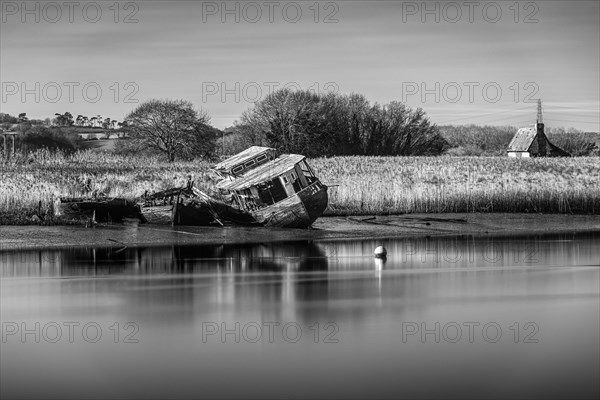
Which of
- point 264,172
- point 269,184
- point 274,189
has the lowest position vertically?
point 274,189

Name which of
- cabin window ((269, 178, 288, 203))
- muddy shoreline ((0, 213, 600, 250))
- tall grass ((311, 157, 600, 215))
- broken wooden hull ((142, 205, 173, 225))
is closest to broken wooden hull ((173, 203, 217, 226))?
broken wooden hull ((142, 205, 173, 225))

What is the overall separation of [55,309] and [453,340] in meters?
7.10

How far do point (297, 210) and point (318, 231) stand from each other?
1341 mm

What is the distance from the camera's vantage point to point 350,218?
3186 centimetres

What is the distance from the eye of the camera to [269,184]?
2791cm

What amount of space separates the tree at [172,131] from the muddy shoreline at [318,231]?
2445 cm

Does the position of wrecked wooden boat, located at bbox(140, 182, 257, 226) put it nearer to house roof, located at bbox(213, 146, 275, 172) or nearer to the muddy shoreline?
the muddy shoreline

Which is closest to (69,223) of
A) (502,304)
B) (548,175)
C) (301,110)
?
(502,304)

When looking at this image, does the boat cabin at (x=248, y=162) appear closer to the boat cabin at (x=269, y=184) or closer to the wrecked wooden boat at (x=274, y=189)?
the wrecked wooden boat at (x=274, y=189)

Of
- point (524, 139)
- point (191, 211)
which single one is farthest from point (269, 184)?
point (524, 139)

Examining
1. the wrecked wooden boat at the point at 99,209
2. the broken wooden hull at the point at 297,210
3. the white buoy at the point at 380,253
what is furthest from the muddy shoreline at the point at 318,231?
the white buoy at the point at 380,253

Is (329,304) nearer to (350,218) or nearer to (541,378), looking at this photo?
(541,378)

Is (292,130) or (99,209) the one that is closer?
(99,209)

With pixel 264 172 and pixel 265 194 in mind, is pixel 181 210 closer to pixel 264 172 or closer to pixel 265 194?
pixel 265 194
